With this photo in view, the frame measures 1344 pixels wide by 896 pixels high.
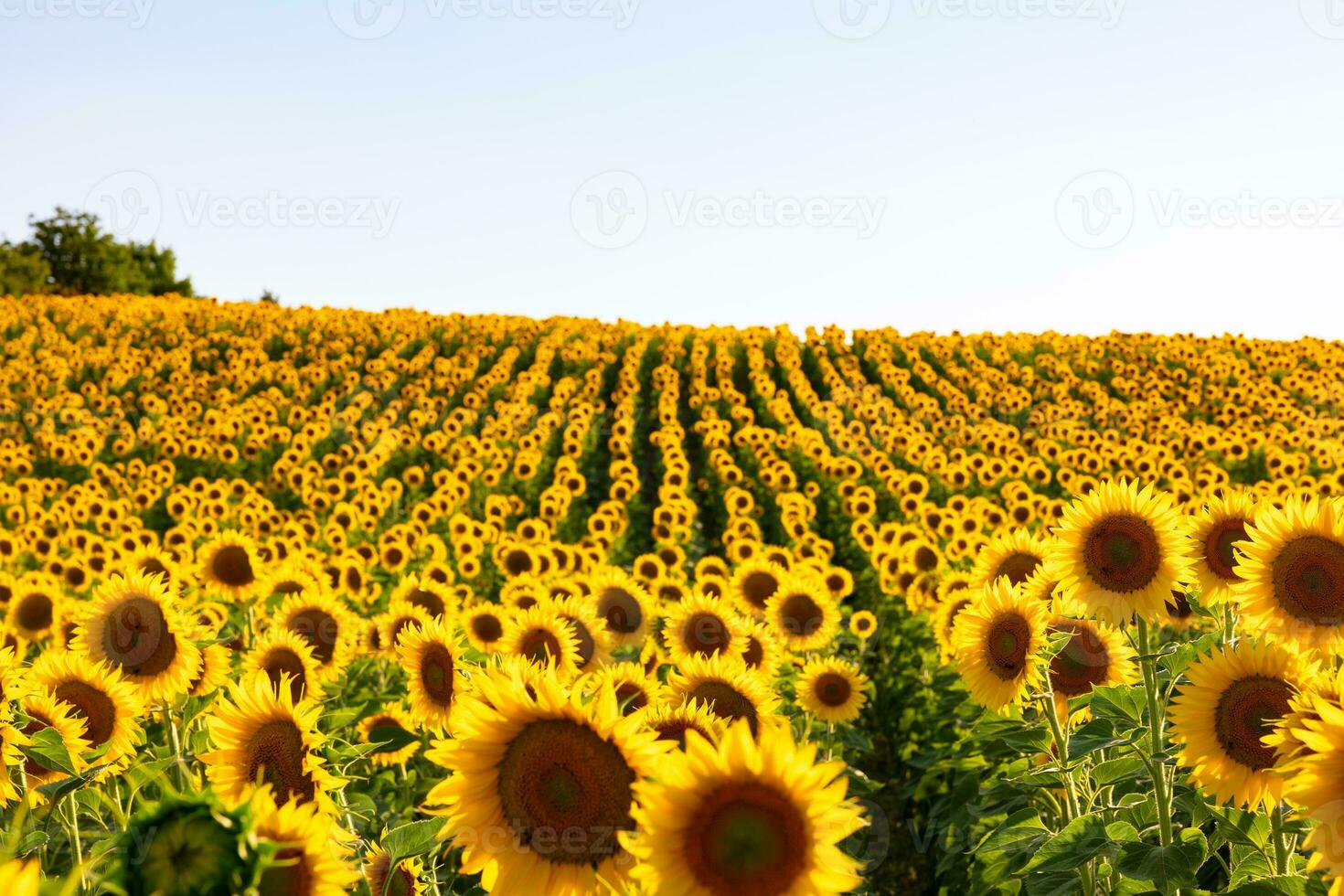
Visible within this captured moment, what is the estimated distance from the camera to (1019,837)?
3562 millimetres

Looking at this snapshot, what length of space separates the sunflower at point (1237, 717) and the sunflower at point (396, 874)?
8.35ft

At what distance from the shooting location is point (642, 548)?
18.0 m

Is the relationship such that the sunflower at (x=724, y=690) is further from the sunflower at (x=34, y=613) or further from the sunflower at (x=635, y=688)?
the sunflower at (x=34, y=613)

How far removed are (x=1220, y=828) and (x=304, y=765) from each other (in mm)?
2926

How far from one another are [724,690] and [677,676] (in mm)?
215

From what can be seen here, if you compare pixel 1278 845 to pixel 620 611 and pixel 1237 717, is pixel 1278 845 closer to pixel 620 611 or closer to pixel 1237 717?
pixel 1237 717

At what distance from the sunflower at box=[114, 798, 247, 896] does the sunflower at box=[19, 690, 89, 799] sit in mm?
2495

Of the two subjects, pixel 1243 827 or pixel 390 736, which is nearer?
pixel 1243 827

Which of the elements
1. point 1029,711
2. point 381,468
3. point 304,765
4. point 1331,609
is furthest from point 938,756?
point 381,468

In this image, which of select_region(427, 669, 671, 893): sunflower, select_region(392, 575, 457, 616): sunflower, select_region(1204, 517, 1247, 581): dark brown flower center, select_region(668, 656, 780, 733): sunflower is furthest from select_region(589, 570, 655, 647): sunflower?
select_region(427, 669, 671, 893): sunflower

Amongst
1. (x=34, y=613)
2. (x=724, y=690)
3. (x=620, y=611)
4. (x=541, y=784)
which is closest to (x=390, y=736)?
(x=724, y=690)

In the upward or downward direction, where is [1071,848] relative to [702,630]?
downward

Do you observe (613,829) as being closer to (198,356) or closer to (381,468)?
(381,468)

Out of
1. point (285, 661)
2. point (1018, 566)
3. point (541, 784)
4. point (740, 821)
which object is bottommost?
point (285, 661)
